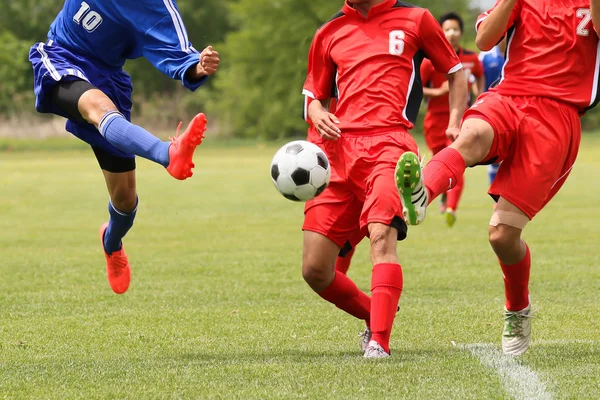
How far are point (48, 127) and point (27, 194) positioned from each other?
36789 millimetres

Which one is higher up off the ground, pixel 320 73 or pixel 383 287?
pixel 320 73

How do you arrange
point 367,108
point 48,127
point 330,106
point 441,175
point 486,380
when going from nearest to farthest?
point 486,380
point 441,175
point 367,108
point 330,106
point 48,127

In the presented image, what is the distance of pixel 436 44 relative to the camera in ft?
19.5

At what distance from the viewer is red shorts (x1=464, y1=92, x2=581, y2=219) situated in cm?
538

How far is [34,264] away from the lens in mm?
10531

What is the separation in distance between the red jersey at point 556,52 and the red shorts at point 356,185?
72 cm

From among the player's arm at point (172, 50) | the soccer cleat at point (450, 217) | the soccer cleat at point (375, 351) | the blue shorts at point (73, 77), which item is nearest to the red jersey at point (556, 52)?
the soccer cleat at point (375, 351)

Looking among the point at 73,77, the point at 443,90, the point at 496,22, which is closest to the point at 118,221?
the point at 73,77

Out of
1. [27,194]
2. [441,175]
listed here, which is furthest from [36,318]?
[27,194]

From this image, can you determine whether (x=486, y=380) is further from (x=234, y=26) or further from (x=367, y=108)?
(x=234, y=26)

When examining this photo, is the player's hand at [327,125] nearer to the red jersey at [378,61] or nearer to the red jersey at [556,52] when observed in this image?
the red jersey at [378,61]

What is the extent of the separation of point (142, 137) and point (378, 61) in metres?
1.39

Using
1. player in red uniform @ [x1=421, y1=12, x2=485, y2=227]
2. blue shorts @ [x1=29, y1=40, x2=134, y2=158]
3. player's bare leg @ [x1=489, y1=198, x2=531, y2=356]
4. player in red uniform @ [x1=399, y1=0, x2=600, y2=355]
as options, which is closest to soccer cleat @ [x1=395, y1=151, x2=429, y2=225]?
player in red uniform @ [x1=399, y1=0, x2=600, y2=355]

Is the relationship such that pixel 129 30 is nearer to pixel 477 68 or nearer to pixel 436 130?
pixel 436 130
